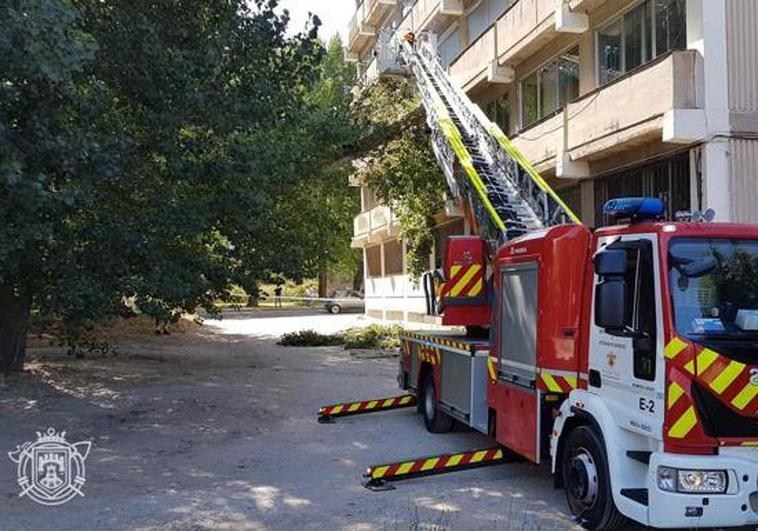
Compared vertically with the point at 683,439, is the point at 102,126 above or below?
above

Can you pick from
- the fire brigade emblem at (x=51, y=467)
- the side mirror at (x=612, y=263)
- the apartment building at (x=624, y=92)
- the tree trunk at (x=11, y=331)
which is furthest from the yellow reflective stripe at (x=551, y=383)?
the tree trunk at (x=11, y=331)

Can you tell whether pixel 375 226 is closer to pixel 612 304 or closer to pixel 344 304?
pixel 344 304

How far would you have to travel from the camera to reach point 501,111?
2206cm

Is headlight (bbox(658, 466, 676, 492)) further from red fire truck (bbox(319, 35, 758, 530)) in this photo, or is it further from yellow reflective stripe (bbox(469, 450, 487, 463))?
yellow reflective stripe (bbox(469, 450, 487, 463))

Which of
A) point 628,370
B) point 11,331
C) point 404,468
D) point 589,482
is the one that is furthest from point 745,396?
point 11,331

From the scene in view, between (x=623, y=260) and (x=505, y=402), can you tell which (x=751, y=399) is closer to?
(x=623, y=260)

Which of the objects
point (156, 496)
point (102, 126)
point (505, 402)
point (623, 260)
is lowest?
point (156, 496)

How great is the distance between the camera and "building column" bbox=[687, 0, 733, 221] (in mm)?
12320

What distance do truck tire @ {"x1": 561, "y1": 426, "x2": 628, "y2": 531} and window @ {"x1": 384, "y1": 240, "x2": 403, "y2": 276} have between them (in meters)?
27.1

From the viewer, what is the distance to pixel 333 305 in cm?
4684

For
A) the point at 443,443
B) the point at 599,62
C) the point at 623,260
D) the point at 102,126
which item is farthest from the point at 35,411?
the point at 599,62

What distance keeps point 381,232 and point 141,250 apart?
→ 2515 cm

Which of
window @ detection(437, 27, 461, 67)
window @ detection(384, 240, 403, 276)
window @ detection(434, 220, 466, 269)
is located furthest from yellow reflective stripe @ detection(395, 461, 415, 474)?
window @ detection(384, 240, 403, 276)

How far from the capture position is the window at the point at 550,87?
17.5 m
